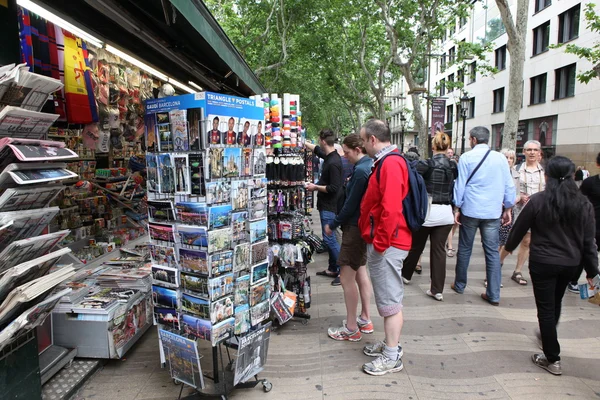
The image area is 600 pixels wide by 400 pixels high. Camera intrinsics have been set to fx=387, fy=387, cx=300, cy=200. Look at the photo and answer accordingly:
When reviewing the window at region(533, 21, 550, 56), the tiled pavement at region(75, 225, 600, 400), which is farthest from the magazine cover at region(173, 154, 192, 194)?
the window at region(533, 21, 550, 56)

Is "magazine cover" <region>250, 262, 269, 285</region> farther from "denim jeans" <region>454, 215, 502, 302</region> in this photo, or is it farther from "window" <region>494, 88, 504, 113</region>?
"window" <region>494, 88, 504, 113</region>

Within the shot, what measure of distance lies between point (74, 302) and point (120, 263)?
41.9 inches

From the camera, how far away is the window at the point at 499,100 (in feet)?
87.5

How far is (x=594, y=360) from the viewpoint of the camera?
11.6ft

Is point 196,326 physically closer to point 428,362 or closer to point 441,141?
point 428,362

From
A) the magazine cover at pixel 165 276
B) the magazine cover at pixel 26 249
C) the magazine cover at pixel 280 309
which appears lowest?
the magazine cover at pixel 280 309

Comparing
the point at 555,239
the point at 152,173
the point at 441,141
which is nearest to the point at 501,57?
the point at 441,141

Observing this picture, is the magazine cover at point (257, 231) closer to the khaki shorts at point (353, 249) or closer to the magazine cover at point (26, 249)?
the khaki shorts at point (353, 249)

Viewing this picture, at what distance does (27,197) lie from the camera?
1975 millimetres

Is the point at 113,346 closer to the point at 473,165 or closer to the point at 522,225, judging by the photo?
the point at 522,225

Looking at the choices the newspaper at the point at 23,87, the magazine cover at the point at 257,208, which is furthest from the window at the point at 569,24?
the newspaper at the point at 23,87

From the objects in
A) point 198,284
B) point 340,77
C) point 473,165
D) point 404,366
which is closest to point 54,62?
point 198,284

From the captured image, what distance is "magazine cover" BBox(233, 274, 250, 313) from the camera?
2961 millimetres

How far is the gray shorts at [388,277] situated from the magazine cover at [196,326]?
143cm
